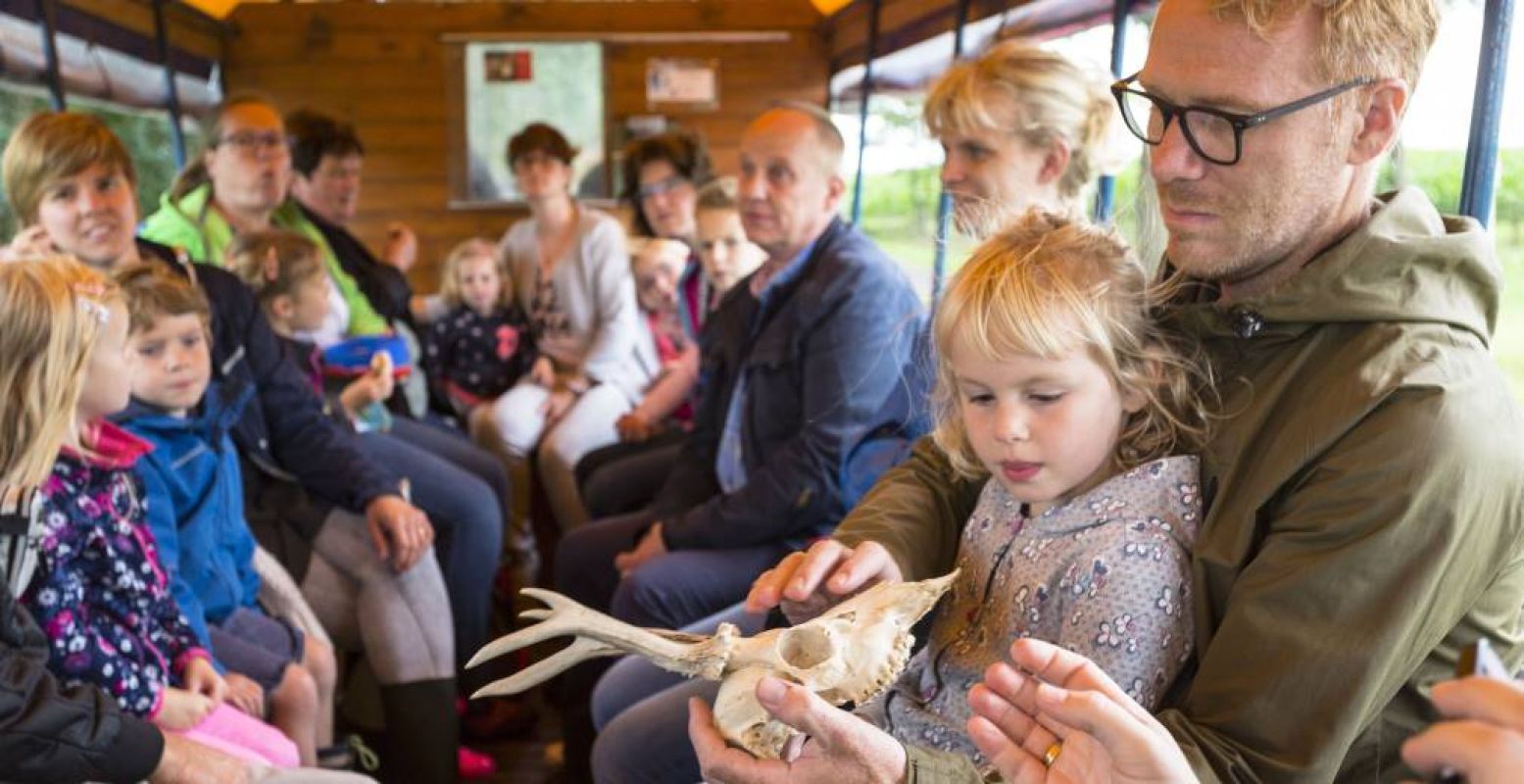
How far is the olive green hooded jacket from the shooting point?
128 cm

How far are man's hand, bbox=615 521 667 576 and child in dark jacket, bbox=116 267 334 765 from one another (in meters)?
0.74

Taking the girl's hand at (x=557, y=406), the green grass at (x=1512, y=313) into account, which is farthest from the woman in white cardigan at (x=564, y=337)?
the green grass at (x=1512, y=313)

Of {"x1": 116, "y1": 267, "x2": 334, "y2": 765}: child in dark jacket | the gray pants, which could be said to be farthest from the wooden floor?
{"x1": 116, "y1": 267, "x2": 334, "y2": 765}: child in dark jacket

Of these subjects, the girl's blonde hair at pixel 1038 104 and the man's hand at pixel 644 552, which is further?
the man's hand at pixel 644 552

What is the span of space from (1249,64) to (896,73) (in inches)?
172

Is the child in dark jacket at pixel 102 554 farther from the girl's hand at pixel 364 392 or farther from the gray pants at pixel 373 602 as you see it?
the girl's hand at pixel 364 392

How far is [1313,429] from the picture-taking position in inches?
53.9

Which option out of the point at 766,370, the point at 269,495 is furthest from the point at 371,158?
the point at 766,370

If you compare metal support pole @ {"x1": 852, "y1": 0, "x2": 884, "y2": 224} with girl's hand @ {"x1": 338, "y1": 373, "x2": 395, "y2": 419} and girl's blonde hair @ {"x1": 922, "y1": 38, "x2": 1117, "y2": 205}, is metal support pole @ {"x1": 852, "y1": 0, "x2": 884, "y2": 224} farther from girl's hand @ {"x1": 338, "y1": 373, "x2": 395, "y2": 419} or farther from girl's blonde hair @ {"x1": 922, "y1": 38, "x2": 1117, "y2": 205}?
girl's blonde hair @ {"x1": 922, "y1": 38, "x2": 1117, "y2": 205}

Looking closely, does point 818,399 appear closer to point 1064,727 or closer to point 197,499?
point 197,499

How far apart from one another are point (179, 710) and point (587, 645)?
1.17 meters

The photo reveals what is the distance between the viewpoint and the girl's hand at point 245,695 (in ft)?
8.28

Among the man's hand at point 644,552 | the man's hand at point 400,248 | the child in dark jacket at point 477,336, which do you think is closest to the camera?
the man's hand at point 644,552

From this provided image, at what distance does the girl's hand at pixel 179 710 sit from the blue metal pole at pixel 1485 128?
2094 millimetres
